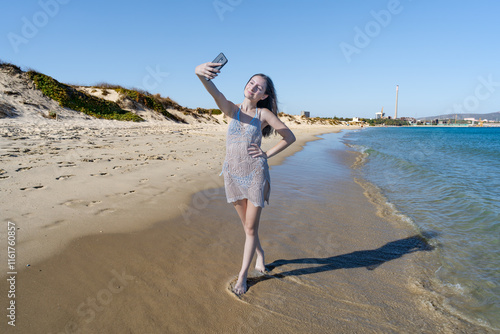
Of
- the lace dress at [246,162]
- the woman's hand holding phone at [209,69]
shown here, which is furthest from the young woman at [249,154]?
the woman's hand holding phone at [209,69]

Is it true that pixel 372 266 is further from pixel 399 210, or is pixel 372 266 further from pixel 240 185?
pixel 399 210

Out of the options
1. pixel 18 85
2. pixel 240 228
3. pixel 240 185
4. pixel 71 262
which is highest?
pixel 18 85

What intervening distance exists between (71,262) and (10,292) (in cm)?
55

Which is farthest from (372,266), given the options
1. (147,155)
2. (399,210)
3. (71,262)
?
(147,155)

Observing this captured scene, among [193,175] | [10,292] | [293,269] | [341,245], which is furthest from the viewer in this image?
[193,175]

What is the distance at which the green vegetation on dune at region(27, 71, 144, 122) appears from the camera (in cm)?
1691

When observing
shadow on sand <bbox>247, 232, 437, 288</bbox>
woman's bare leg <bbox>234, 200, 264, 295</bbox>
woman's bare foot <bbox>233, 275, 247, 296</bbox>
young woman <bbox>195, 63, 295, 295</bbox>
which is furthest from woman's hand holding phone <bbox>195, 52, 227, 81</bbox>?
shadow on sand <bbox>247, 232, 437, 288</bbox>

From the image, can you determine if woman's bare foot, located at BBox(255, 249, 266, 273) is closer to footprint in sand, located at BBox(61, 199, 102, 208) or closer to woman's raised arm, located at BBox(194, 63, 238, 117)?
woman's raised arm, located at BBox(194, 63, 238, 117)

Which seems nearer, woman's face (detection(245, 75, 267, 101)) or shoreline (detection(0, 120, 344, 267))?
woman's face (detection(245, 75, 267, 101))

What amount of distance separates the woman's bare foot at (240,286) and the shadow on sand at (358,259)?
0.14 meters

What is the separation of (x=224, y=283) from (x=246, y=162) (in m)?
1.20

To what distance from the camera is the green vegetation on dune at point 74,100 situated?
16.9 metres

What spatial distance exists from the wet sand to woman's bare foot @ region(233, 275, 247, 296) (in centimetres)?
6

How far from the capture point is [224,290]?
2.73 meters
